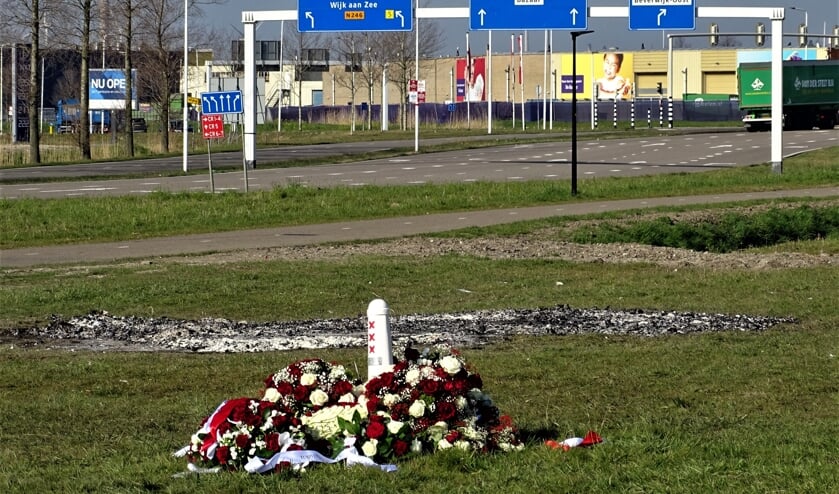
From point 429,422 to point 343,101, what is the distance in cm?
13082

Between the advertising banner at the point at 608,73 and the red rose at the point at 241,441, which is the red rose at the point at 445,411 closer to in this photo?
the red rose at the point at 241,441

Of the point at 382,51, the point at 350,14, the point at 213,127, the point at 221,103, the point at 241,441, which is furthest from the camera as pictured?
the point at 382,51

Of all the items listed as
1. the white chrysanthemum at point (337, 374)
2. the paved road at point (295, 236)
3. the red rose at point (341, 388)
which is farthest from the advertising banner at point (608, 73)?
the red rose at point (341, 388)

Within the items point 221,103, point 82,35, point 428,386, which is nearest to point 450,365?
point 428,386

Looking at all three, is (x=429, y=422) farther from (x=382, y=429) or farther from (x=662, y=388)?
(x=662, y=388)

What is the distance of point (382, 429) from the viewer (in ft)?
22.6

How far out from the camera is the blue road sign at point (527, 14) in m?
42.1

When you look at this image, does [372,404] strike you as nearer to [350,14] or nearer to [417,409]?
[417,409]

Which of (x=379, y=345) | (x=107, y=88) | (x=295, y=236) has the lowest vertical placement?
(x=295, y=236)

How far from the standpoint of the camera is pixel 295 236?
83.1 ft

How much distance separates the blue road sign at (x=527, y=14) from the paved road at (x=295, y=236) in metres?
11.5

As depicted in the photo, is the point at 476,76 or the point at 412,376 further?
the point at 476,76

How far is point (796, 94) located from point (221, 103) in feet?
177

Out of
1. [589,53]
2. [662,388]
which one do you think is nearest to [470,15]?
[662,388]
